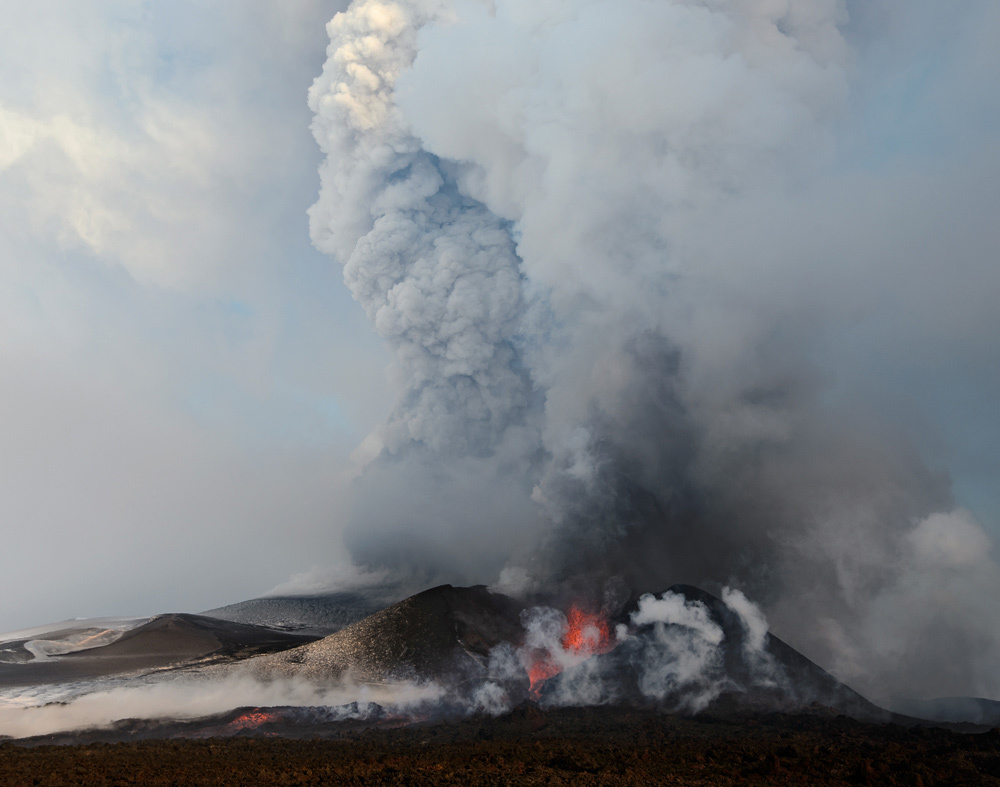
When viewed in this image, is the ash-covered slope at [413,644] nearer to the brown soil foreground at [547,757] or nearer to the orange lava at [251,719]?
the orange lava at [251,719]

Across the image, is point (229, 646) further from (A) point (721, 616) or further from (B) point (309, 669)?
(A) point (721, 616)

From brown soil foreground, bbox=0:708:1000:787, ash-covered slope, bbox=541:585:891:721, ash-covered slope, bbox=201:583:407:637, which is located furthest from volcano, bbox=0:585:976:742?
ash-covered slope, bbox=201:583:407:637

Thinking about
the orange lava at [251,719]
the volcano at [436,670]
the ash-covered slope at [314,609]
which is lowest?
the orange lava at [251,719]

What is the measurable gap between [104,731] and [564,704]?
15852 millimetres

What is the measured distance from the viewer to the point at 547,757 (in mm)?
17250

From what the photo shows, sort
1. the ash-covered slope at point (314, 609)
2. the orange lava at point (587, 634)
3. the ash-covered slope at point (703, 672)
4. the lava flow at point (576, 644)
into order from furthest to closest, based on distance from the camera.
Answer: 1. the ash-covered slope at point (314, 609)
2. the orange lava at point (587, 634)
3. the lava flow at point (576, 644)
4. the ash-covered slope at point (703, 672)

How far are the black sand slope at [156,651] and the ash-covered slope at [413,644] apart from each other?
4.12 metres

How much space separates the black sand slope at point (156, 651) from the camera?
96.0 ft

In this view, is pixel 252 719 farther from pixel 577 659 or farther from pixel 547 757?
pixel 577 659

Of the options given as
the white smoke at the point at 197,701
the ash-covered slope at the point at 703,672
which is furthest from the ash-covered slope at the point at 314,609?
the ash-covered slope at the point at 703,672

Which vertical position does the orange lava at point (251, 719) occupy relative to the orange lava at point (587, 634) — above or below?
below

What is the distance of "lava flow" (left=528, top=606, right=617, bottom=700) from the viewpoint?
96.8ft

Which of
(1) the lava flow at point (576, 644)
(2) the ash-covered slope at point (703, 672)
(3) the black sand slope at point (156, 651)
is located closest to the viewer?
(2) the ash-covered slope at point (703, 672)

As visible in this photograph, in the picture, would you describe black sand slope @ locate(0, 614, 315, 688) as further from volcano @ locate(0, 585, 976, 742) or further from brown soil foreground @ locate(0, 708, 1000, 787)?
brown soil foreground @ locate(0, 708, 1000, 787)
